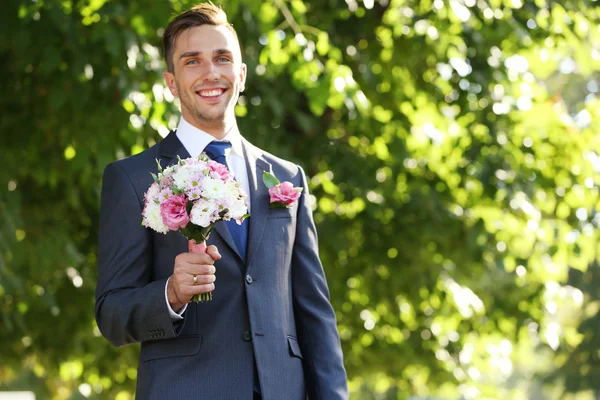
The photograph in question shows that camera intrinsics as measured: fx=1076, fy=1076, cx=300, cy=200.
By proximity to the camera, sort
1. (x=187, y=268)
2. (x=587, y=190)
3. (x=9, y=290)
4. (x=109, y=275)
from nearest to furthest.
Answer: (x=187, y=268), (x=109, y=275), (x=9, y=290), (x=587, y=190)

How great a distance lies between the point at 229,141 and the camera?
3.62 metres

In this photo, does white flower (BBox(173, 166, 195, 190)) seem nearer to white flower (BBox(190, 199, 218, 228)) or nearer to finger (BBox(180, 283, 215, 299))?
white flower (BBox(190, 199, 218, 228))

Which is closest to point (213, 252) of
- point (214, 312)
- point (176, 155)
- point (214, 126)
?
point (214, 312)

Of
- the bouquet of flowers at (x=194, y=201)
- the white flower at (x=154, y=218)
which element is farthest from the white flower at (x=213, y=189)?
the white flower at (x=154, y=218)

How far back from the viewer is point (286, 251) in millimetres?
3629

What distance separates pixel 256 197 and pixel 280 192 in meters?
0.09

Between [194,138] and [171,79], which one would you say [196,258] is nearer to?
[194,138]

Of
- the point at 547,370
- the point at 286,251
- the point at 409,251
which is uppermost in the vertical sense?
the point at 286,251

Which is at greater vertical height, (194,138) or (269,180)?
(194,138)

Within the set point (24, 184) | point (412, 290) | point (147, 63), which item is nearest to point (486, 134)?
point (412, 290)

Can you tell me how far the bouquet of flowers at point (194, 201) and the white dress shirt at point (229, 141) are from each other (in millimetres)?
353

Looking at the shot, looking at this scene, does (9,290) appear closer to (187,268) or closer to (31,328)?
(31,328)

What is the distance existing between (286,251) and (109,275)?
0.60m

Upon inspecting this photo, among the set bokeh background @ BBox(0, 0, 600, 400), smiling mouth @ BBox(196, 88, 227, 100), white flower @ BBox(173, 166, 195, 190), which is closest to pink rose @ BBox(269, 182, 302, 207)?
smiling mouth @ BBox(196, 88, 227, 100)
